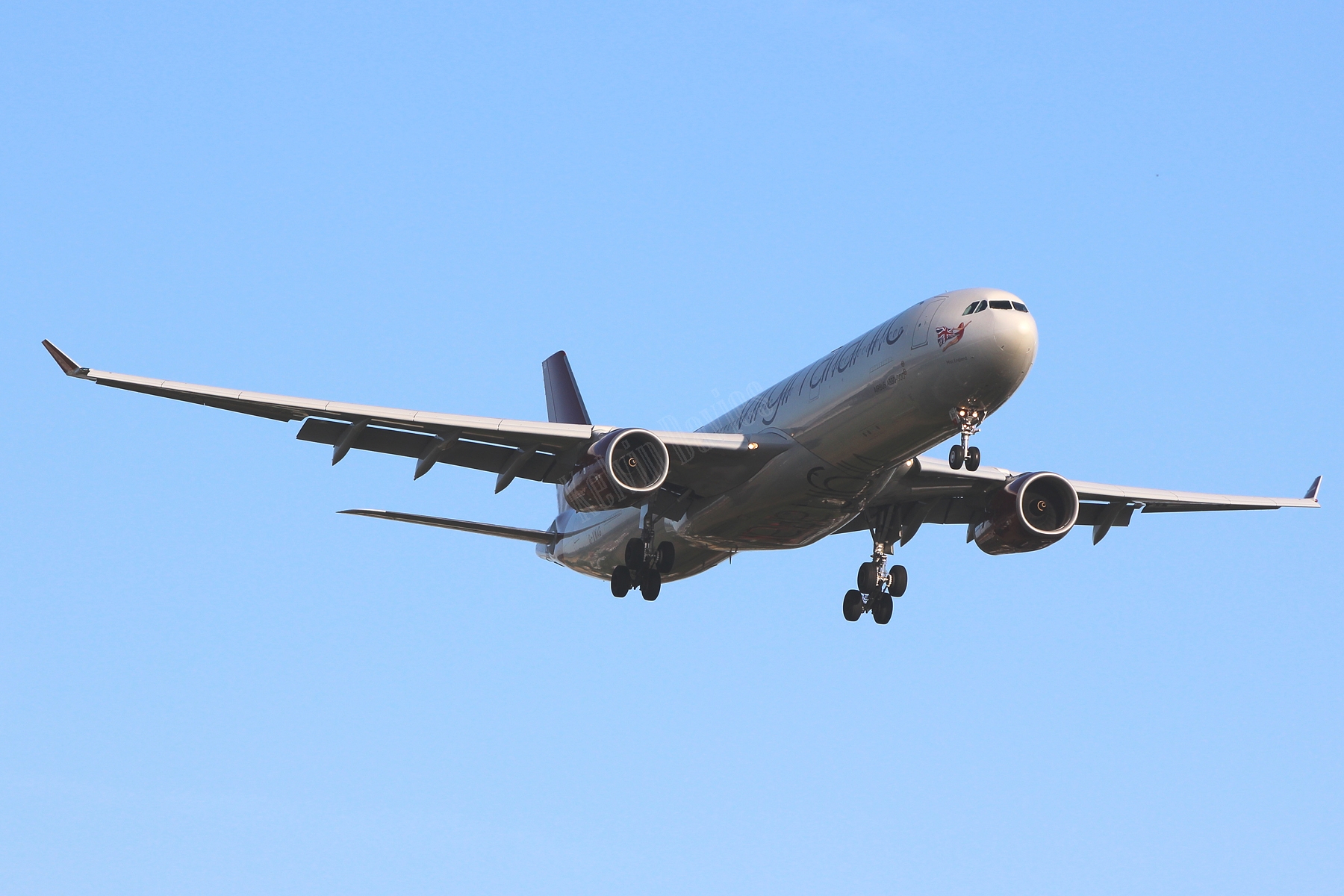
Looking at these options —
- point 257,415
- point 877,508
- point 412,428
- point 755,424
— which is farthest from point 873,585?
point 257,415

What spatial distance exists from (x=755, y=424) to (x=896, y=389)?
4529 mm

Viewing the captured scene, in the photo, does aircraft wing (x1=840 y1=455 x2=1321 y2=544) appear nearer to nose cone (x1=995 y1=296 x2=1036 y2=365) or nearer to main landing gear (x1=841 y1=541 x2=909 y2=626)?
main landing gear (x1=841 y1=541 x2=909 y2=626)

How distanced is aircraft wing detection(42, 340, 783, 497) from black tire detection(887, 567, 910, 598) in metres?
5.53

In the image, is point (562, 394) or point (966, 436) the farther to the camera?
point (562, 394)

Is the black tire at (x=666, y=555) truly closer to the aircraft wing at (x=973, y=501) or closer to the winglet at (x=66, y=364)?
the aircraft wing at (x=973, y=501)

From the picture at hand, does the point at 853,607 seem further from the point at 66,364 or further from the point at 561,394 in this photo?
the point at 66,364

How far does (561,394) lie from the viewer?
46.3m

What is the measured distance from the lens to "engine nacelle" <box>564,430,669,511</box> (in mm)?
31734

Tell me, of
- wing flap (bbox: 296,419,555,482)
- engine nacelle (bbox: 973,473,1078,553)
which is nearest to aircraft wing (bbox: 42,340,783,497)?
wing flap (bbox: 296,419,555,482)

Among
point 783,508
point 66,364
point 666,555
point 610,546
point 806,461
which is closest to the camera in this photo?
point 66,364

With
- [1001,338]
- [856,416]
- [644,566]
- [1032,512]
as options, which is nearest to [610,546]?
[644,566]

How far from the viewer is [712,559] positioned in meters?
38.1

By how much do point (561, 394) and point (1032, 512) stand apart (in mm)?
15841

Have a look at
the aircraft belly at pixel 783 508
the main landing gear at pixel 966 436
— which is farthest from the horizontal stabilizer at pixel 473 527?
the main landing gear at pixel 966 436
